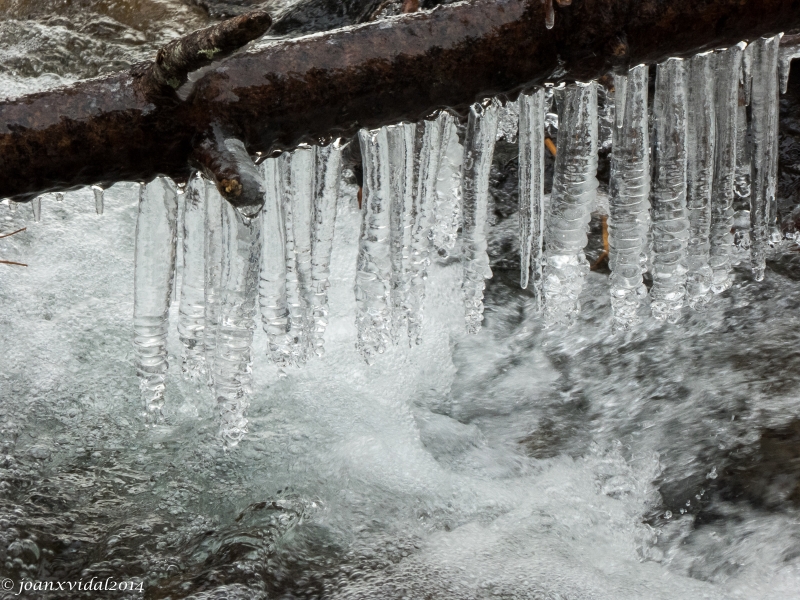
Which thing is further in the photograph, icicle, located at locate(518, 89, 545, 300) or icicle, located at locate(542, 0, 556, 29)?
icicle, located at locate(518, 89, 545, 300)

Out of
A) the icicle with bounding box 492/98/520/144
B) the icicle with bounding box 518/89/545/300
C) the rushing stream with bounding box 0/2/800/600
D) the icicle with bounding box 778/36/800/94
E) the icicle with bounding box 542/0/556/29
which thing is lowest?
the rushing stream with bounding box 0/2/800/600

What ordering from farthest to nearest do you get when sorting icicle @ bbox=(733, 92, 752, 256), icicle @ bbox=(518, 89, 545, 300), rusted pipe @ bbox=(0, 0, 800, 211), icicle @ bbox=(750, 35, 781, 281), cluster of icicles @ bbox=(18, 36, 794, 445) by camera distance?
icicle @ bbox=(733, 92, 752, 256) → icicle @ bbox=(750, 35, 781, 281) → icicle @ bbox=(518, 89, 545, 300) → cluster of icicles @ bbox=(18, 36, 794, 445) → rusted pipe @ bbox=(0, 0, 800, 211)

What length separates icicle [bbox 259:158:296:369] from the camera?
2.46m

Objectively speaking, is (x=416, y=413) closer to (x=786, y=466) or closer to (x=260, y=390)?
(x=260, y=390)

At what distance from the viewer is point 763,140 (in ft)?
10.1

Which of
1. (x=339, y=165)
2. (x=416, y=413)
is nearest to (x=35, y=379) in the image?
(x=416, y=413)

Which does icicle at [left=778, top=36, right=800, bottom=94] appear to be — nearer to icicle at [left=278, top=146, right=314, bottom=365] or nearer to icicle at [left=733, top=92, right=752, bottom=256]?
icicle at [left=733, top=92, right=752, bottom=256]

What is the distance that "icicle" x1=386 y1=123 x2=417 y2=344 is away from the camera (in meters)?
2.54

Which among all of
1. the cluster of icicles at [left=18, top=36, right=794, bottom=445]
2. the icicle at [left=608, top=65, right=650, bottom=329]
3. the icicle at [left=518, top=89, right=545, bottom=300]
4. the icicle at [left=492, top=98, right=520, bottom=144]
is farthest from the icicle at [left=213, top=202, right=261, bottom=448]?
the icicle at [left=492, top=98, right=520, bottom=144]

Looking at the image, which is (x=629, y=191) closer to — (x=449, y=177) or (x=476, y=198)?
(x=476, y=198)

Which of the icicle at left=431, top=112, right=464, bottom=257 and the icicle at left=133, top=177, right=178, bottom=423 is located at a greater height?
the icicle at left=431, top=112, right=464, bottom=257

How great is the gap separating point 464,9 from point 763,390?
240 cm

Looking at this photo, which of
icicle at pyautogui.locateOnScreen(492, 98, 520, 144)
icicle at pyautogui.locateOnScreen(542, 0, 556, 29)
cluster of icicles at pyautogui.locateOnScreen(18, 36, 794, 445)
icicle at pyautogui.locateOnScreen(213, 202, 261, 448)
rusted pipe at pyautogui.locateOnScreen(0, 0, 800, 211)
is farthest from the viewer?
icicle at pyautogui.locateOnScreen(492, 98, 520, 144)

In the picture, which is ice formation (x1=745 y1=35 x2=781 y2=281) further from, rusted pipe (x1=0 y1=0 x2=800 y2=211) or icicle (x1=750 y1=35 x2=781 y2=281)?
rusted pipe (x1=0 y1=0 x2=800 y2=211)
